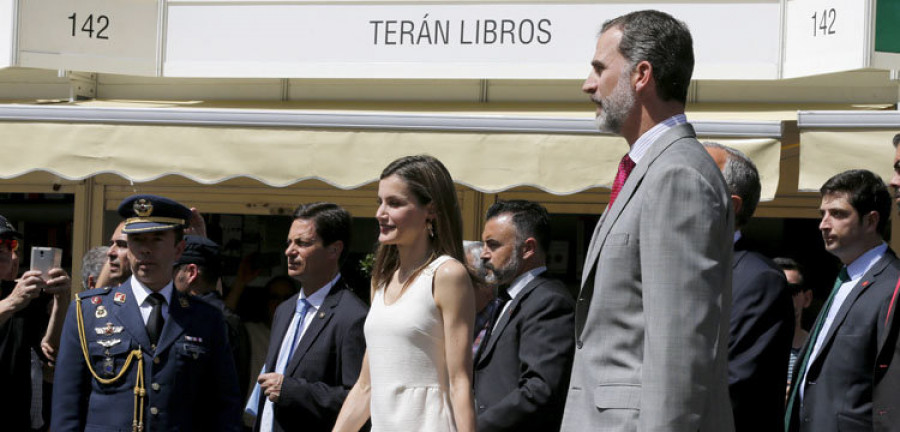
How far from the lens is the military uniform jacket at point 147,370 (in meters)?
4.93

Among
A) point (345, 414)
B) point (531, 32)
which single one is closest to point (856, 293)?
point (345, 414)

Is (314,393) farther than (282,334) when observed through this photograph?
No

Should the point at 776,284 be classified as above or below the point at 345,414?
above

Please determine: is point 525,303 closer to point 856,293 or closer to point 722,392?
point 856,293

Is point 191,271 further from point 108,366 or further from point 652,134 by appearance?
point 652,134

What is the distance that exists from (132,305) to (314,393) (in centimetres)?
85

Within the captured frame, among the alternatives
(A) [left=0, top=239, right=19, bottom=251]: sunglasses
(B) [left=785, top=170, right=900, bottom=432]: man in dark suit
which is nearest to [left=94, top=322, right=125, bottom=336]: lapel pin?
(A) [left=0, top=239, right=19, bottom=251]: sunglasses

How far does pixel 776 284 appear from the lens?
4336 mm

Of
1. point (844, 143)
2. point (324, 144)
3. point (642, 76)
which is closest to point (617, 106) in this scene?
point (642, 76)

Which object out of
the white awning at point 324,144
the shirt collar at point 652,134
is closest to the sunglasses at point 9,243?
the white awning at point 324,144

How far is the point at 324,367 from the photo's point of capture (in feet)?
17.7

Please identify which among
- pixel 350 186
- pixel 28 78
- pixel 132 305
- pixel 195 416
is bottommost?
pixel 195 416

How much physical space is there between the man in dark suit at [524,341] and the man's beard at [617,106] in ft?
6.61

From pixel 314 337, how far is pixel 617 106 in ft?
8.96
